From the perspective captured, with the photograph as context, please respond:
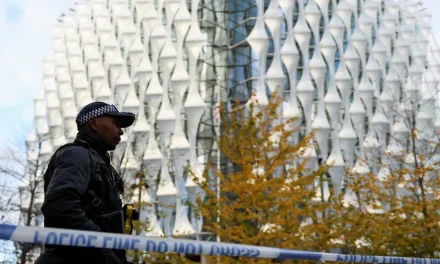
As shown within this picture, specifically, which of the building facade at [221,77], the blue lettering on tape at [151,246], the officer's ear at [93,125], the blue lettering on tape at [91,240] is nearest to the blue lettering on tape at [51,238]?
the blue lettering on tape at [91,240]

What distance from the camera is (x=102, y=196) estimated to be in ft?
15.3

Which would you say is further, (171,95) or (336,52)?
(336,52)

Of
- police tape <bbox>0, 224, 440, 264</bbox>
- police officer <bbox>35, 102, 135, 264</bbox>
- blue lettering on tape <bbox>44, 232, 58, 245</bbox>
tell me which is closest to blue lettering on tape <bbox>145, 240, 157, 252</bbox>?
police tape <bbox>0, 224, 440, 264</bbox>

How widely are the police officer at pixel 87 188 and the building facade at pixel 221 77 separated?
43569 mm

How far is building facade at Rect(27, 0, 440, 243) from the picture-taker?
174 feet

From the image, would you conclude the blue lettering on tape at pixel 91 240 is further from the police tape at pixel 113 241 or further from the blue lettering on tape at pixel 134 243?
the blue lettering on tape at pixel 134 243

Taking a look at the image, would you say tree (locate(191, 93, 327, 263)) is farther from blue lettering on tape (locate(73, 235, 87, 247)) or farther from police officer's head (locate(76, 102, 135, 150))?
blue lettering on tape (locate(73, 235, 87, 247))

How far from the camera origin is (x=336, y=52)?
6378 cm

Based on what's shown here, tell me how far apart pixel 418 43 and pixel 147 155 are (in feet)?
92.5

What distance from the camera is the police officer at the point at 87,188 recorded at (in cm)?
433

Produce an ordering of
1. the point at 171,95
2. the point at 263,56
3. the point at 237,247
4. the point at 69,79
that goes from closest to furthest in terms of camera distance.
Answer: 1. the point at 237,247
2. the point at 263,56
3. the point at 171,95
4. the point at 69,79

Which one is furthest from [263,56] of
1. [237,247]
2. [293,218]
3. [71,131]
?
[237,247]

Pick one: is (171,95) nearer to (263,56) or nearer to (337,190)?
(263,56)

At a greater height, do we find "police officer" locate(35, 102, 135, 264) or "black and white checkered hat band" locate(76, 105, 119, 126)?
"black and white checkered hat band" locate(76, 105, 119, 126)
